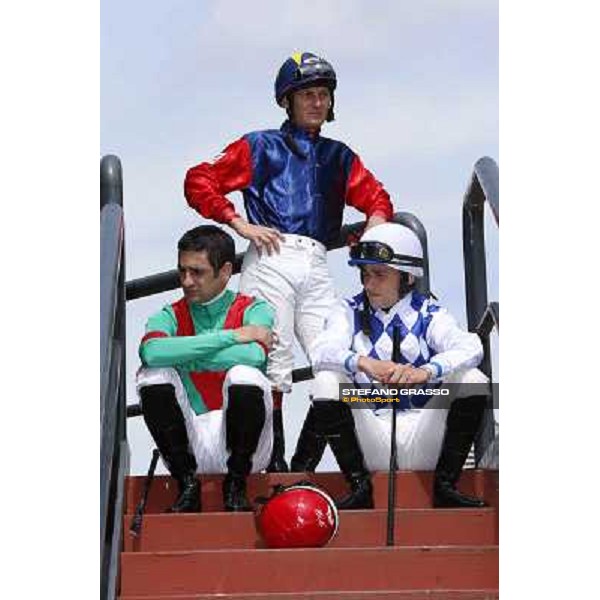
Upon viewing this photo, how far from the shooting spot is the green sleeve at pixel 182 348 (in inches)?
241

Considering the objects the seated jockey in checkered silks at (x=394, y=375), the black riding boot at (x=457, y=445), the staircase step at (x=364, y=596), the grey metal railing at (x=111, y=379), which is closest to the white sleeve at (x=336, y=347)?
the seated jockey in checkered silks at (x=394, y=375)

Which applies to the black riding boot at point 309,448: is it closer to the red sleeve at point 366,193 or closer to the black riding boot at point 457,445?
the black riding boot at point 457,445

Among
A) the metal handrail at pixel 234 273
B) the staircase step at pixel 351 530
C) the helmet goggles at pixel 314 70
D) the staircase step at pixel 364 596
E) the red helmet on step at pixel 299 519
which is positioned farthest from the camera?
the metal handrail at pixel 234 273

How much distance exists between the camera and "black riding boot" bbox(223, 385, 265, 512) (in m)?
6.05

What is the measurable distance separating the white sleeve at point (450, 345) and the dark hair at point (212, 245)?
2.25ft

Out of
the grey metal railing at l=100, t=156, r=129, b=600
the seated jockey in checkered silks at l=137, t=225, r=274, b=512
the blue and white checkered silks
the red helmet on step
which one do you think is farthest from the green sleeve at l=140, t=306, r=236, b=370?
the red helmet on step

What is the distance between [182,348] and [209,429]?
288mm

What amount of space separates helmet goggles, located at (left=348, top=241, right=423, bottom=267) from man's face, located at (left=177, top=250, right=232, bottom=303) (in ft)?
1.43

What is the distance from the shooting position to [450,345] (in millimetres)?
6285

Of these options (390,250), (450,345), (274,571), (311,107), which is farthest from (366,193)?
(274,571)

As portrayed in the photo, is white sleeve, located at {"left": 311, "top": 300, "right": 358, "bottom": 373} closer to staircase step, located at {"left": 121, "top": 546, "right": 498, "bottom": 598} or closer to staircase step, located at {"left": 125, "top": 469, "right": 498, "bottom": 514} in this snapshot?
staircase step, located at {"left": 125, "top": 469, "right": 498, "bottom": 514}
